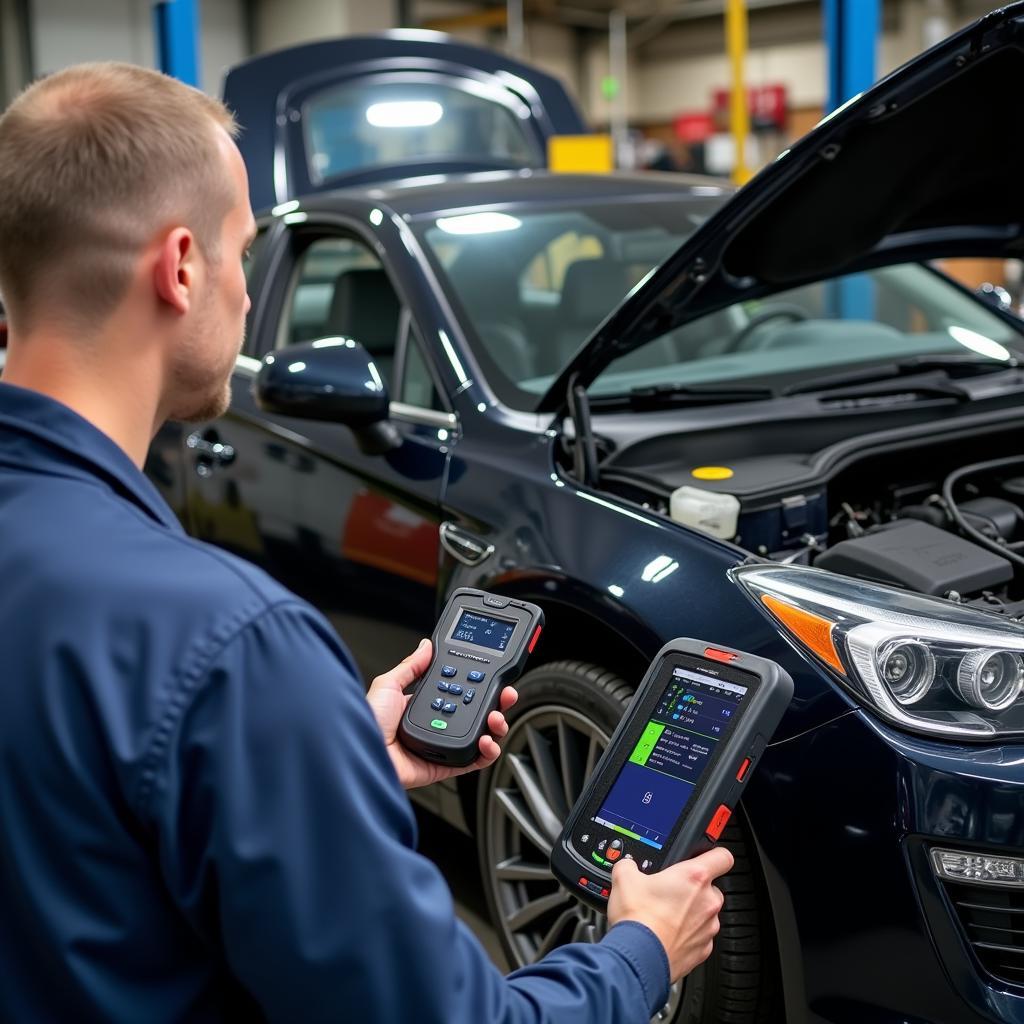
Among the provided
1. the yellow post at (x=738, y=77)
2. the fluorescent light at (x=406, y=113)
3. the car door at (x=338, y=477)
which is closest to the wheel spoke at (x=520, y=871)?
the car door at (x=338, y=477)

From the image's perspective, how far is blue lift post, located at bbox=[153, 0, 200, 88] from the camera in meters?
5.26

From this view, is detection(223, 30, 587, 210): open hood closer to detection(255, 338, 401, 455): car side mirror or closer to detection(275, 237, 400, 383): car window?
detection(275, 237, 400, 383): car window

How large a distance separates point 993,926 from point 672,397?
125 centimetres

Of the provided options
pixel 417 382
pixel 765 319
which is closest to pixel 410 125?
pixel 765 319

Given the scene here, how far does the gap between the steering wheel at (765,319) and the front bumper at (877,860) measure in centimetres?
148

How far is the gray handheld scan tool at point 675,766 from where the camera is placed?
4.07 ft

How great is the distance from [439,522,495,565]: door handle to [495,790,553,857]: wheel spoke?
0.41 meters

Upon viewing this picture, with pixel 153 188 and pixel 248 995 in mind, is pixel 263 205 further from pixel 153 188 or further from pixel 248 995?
pixel 248 995

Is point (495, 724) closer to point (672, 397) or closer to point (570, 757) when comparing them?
point (570, 757)

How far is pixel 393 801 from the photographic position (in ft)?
2.96

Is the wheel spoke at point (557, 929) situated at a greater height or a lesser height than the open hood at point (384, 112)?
lesser

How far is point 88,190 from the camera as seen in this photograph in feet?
3.17

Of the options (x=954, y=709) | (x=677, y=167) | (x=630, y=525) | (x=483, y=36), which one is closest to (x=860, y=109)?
(x=630, y=525)

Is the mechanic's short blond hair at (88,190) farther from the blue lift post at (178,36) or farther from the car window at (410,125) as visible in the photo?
the blue lift post at (178,36)
